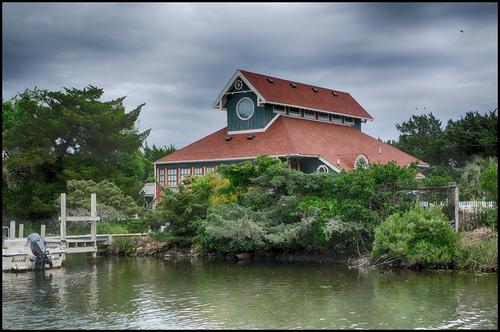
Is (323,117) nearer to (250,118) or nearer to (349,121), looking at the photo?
(349,121)

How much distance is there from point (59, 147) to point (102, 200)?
8381 millimetres

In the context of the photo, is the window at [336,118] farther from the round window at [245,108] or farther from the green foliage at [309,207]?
the green foliage at [309,207]

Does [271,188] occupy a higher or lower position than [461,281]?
higher

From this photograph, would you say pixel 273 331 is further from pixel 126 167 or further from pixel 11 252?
pixel 126 167

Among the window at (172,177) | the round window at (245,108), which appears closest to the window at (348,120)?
the round window at (245,108)

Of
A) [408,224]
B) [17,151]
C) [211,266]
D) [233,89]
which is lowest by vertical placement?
[211,266]

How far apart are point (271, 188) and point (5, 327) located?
16.4 m

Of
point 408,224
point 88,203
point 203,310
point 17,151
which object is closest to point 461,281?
point 408,224

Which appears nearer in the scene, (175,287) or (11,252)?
(175,287)

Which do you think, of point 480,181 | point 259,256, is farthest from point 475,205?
point 259,256

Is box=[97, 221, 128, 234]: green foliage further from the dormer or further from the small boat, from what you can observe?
the dormer

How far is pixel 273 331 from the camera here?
13797 mm

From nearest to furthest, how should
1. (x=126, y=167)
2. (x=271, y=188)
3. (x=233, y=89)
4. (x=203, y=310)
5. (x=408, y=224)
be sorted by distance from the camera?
(x=203, y=310) → (x=408, y=224) → (x=271, y=188) → (x=233, y=89) → (x=126, y=167)

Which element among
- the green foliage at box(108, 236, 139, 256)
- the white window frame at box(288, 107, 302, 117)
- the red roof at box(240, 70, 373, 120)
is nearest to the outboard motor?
the green foliage at box(108, 236, 139, 256)
